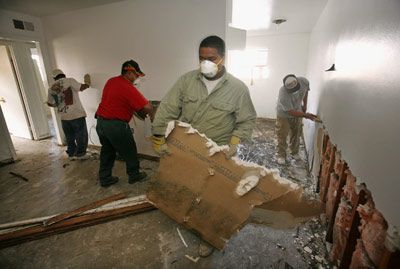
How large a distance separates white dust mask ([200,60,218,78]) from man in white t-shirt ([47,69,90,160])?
8.33ft

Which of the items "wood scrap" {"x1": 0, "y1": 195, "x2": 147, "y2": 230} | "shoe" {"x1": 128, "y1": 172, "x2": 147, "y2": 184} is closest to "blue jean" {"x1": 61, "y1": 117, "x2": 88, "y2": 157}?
"shoe" {"x1": 128, "y1": 172, "x2": 147, "y2": 184}

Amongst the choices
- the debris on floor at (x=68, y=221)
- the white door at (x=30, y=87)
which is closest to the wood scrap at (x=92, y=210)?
the debris on floor at (x=68, y=221)

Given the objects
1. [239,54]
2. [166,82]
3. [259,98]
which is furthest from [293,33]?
[166,82]

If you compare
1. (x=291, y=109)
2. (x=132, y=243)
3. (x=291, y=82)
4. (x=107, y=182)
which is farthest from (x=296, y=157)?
(x=107, y=182)

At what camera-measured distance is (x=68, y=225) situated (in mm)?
1898

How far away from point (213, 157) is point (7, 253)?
1942mm

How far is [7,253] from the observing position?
5.65ft

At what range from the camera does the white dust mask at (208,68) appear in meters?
1.52

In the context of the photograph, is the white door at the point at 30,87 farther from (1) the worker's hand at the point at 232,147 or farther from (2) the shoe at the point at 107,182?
(1) the worker's hand at the point at 232,147

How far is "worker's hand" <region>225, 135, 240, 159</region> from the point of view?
134 centimetres

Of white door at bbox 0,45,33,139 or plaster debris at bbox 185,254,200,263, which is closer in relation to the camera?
plaster debris at bbox 185,254,200,263

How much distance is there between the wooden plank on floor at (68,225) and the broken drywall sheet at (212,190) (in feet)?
1.55

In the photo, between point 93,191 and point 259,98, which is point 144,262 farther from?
point 259,98

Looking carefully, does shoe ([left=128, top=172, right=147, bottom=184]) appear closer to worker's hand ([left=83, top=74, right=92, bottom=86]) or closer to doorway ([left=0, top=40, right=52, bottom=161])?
worker's hand ([left=83, top=74, right=92, bottom=86])
